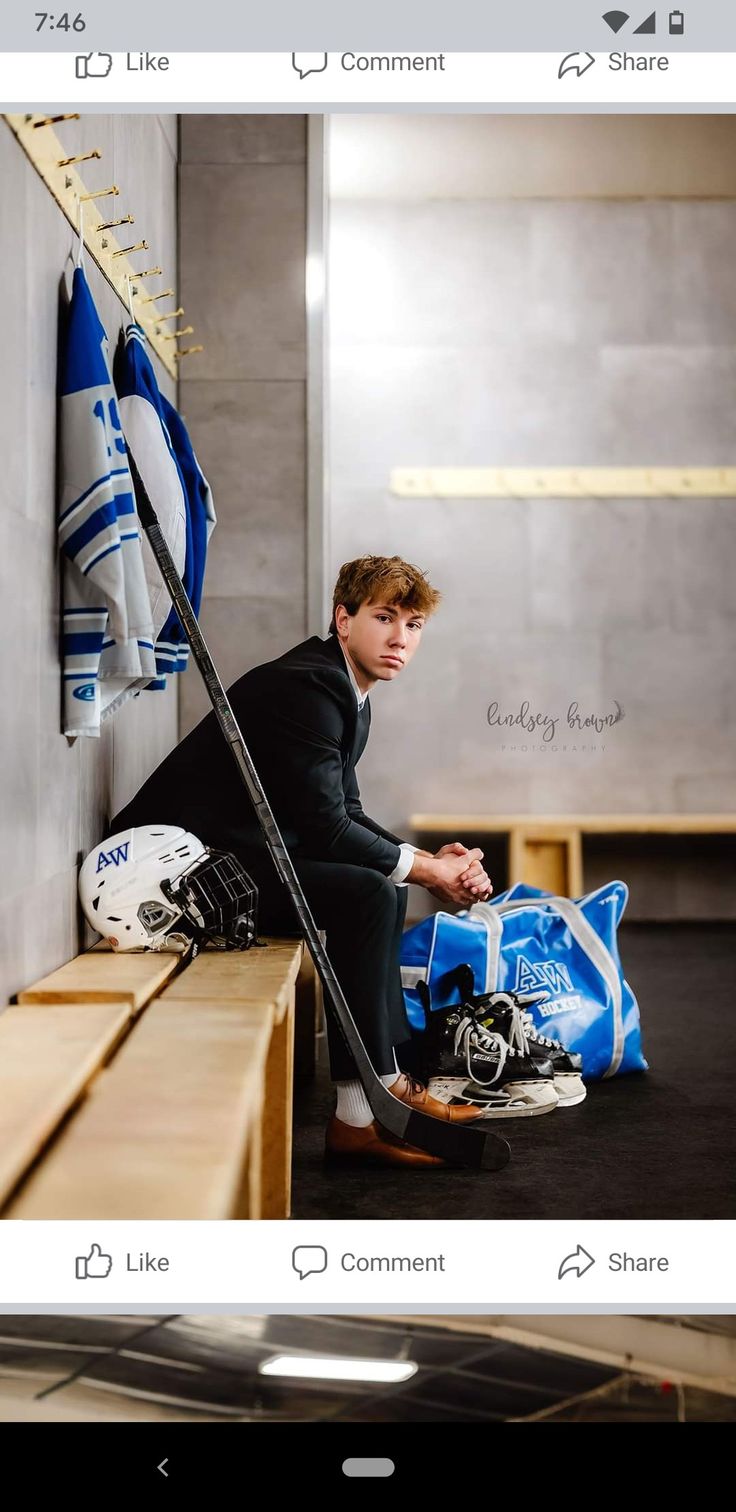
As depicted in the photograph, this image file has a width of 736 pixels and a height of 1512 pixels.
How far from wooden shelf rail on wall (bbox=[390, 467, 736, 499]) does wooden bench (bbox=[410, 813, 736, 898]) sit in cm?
120

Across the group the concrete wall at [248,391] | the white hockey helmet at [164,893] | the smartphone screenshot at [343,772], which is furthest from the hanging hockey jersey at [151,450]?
the concrete wall at [248,391]

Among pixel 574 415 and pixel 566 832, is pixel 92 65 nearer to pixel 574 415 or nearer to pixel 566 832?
pixel 566 832

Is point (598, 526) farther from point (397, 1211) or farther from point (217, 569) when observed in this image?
point (397, 1211)

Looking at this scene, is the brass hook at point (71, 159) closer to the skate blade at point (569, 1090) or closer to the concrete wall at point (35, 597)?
the concrete wall at point (35, 597)

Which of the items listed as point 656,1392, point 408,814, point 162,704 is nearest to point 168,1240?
point 656,1392

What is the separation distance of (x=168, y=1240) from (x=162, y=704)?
1514mm

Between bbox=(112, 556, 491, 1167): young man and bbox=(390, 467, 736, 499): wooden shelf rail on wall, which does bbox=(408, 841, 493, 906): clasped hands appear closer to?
bbox=(112, 556, 491, 1167): young man

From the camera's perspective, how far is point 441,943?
211 cm

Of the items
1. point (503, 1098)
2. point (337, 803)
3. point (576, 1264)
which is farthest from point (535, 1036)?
point (576, 1264)

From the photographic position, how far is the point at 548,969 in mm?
2123

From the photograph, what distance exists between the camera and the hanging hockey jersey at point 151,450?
5.82ft

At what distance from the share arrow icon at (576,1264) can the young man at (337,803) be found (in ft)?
2.44

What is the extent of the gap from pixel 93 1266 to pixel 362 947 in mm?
836

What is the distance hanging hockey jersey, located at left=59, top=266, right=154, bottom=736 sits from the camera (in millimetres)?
1472
